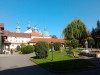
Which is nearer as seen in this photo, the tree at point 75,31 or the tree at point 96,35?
the tree at point 96,35

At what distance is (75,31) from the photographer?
69562 mm

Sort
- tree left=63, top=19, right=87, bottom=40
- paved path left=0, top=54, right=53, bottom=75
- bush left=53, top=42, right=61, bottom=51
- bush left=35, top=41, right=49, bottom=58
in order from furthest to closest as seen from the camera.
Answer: tree left=63, top=19, right=87, bottom=40 → bush left=53, top=42, right=61, bottom=51 → bush left=35, top=41, right=49, bottom=58 → paved path left=0, top=54, right=53, bottom=75

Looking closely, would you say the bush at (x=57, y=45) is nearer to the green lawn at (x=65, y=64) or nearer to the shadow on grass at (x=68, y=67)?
the green lawn at (x=65, y=64)

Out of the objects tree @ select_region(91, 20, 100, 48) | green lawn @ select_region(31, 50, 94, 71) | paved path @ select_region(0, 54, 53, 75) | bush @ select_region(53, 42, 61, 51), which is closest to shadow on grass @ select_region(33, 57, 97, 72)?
green lawn @ select_region(31, 50, 94, 71)

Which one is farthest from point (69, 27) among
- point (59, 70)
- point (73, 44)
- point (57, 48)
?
point (59, 70)

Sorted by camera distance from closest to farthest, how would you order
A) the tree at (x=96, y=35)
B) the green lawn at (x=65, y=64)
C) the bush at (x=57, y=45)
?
the green lawn at (x=65, y=64) < the bush at (x=57, y=45) < the tree at (x=96, y=35)

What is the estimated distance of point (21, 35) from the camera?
407 feet

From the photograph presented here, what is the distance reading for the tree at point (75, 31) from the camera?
68.5 meters

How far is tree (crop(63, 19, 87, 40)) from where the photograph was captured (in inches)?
2697

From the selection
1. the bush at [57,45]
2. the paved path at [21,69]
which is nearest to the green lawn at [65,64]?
the paved path at [21,69]

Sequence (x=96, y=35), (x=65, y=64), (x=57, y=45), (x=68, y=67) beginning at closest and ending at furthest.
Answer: (x=68, y=67), (x=65, y=64), (x=57, y=45), (x=96, y=35)

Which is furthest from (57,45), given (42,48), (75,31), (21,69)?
(21,69)

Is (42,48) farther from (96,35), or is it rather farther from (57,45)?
(96,35)

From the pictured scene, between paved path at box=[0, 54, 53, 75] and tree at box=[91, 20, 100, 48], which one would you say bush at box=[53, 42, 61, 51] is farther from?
paved path at box=[0, 54, 53, 75]
